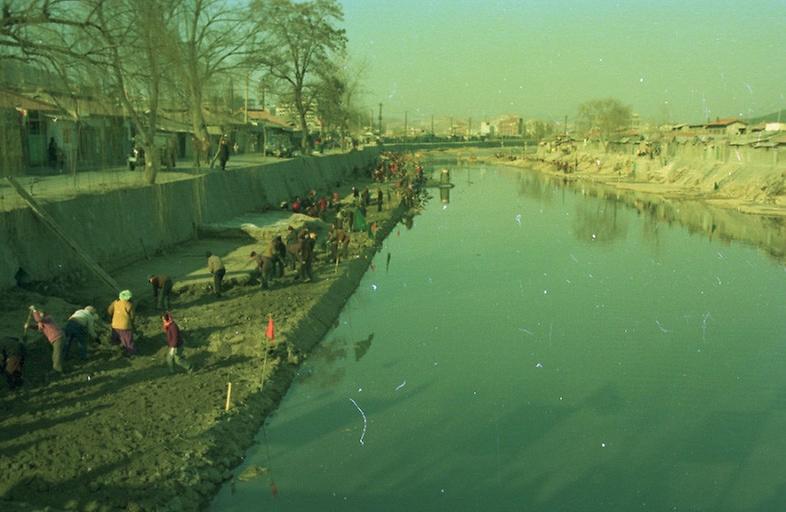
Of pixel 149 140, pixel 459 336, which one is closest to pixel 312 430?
pixel 459 336

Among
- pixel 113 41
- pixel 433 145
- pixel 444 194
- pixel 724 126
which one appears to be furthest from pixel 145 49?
pixel 433 145

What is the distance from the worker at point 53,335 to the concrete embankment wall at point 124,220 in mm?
3298

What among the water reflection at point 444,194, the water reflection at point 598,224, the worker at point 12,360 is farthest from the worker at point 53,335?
the water reflection at point 444,194

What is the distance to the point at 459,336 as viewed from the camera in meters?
16.9

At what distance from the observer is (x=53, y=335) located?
442 inches

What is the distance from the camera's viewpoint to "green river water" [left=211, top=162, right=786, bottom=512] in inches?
380

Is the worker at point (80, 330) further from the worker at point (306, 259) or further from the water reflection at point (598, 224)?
the water reflection at point (598, 224)

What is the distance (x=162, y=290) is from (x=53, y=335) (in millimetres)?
4042

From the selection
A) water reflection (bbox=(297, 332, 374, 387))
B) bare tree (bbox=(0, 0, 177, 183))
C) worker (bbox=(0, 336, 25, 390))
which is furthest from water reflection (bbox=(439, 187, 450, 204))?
worker (bbox=(0, 336, 25, 390))

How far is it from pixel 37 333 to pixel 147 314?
2770 mm

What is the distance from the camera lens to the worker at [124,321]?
1191cm

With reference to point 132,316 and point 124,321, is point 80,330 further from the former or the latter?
point 132,316

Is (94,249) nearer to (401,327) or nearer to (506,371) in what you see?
(401,327)

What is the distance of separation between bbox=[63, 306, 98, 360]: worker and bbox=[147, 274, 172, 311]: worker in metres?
3.05
